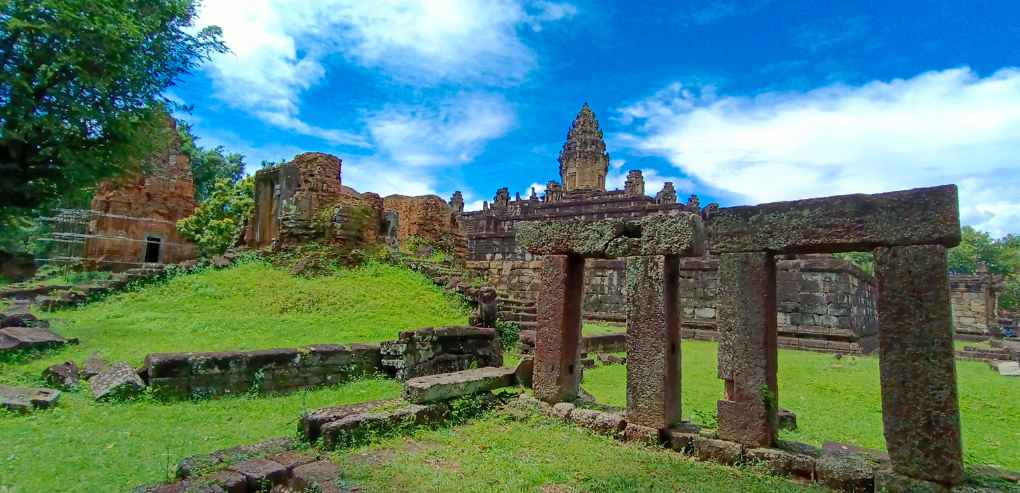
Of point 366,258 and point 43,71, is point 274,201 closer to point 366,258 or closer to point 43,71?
point 366,258

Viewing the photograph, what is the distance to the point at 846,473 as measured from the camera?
13.4ft

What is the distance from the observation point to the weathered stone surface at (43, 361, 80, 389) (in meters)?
6.81

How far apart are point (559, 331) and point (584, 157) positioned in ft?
121

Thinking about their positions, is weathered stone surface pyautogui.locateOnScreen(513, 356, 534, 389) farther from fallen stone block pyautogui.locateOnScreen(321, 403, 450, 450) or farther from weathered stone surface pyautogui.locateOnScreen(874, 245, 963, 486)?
weathered stone surface pyautogui.locateOnScreen(874, 245, 963, 486)

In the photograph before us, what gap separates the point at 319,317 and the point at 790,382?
9.69m

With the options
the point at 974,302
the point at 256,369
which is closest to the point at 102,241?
the point at 256,369

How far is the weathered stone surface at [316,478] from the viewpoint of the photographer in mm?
3979

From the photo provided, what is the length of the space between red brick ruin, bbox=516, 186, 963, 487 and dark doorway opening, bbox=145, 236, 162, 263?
77.3 ft

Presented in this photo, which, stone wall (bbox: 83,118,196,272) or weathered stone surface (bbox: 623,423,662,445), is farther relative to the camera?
stone wall (bbox: 83,118,196,272)

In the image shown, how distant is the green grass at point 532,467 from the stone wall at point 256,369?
3.24 meters

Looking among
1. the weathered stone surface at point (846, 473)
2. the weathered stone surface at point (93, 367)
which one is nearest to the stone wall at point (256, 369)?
the weathered stone surface at point (93, 367)

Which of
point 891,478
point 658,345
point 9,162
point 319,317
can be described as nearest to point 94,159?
point 9,162

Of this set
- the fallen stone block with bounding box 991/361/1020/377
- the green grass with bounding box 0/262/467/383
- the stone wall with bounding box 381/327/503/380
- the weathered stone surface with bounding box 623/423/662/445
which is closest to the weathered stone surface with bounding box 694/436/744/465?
the weathered stone surface with bounding box 623/423/662/445

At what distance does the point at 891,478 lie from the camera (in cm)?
388
